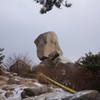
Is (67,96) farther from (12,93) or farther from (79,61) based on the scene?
(79,61)

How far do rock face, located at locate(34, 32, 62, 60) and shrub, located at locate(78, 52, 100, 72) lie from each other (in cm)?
378

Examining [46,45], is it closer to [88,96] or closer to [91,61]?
[91,61]

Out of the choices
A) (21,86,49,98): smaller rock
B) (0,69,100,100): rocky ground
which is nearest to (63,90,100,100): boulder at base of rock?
(0,69,100,100): rocky ground

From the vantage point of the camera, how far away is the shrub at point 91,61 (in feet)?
52.0

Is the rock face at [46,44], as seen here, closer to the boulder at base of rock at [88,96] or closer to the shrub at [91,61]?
the shrub at [91,61]

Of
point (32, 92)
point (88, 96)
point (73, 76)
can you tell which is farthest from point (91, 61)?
point (88, 96)

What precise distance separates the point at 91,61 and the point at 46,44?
203 inches

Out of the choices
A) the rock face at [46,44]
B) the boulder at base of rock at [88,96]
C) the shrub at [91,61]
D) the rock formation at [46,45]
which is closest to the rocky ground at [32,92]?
the boulder at base of rock at [88,96]

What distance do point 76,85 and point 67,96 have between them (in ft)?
17.6

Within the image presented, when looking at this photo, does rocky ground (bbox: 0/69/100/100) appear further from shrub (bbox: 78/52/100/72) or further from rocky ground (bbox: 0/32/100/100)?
shrub (bbox: 78/52/100/72)

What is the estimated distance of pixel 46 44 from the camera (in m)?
21.1

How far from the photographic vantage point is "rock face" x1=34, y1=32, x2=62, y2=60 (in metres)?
20.8

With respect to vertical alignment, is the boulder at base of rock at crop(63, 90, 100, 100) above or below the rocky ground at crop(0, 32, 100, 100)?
below

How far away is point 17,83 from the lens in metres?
14.2
